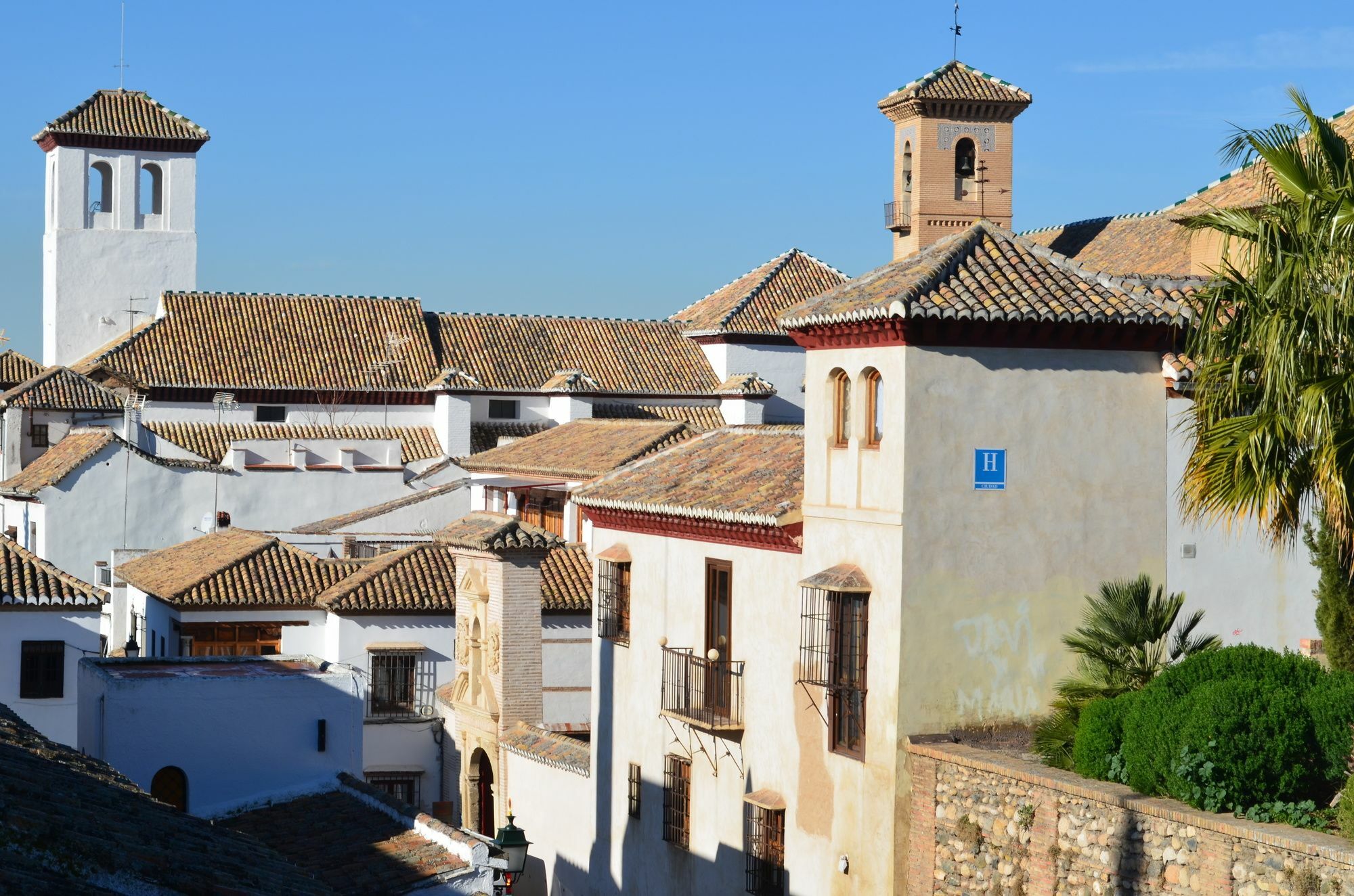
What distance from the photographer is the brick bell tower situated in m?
39.4

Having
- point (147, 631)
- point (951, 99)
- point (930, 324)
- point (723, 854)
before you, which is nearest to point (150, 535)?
point (147, 631)

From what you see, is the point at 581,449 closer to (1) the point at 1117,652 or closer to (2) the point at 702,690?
(2) the point at 702,690

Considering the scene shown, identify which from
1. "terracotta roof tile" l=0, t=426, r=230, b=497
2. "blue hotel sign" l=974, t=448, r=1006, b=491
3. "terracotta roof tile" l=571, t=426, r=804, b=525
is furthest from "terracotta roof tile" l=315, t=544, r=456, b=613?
"blue hotel sign" l=974, t=448, r=1006, b=491

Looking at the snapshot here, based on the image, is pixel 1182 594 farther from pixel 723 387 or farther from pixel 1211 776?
pixel 723 387

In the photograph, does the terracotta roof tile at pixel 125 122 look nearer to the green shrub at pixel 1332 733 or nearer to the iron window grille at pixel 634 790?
the iron window grille at pixel 634 790

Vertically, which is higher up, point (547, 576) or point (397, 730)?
point (547, 576)

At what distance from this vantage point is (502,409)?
4309 cm

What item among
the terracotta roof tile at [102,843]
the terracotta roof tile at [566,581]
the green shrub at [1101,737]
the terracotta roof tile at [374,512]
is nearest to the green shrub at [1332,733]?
the green shrub at [1101,737]

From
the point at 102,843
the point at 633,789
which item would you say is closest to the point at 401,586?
the point at 633,789

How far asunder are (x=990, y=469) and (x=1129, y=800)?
11.6ft

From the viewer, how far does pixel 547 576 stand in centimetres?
2620

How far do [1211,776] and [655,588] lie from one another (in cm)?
820

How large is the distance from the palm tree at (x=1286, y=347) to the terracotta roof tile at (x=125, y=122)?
145 ft

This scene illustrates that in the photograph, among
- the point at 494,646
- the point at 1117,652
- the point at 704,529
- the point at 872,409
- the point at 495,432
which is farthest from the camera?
the point at 495,432
